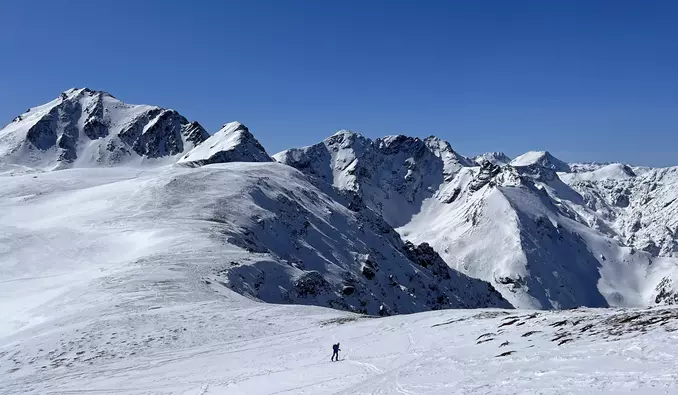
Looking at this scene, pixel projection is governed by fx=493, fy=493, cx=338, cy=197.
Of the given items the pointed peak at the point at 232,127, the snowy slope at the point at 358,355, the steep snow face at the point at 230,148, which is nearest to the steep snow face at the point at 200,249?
the snowy slope at the point at 358,355

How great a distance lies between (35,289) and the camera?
143ft

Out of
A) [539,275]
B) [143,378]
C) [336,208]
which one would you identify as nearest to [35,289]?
[143,378]

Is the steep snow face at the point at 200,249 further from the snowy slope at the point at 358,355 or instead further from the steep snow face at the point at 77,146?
the steep snow face at the point at 77,146

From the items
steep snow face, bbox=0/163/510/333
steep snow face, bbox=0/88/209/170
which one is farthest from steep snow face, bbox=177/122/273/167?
steep snow face, bbox=0/163/510/333

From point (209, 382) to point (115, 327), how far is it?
13047mm

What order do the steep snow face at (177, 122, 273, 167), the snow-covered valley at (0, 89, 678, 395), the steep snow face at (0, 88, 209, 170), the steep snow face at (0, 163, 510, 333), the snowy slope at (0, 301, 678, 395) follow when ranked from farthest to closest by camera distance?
the steep snow face at (0, 88, 209, 170) < the steep snow face at (177, 122, 273, 167) < the steep snow face at (0, 163, 510, 333) < the snow-covered valley at (0, 89, 678, 395) < the snowy slope at (0, 301, 678, 395)

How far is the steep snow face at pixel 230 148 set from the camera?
151 metres

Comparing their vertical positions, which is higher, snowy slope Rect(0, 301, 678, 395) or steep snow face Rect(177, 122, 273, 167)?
steep snow face Rect(177, 122, 273, 167)

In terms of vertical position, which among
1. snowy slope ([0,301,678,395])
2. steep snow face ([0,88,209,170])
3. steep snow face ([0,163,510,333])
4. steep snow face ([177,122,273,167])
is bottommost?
snowy slope ([0,301,678,395])

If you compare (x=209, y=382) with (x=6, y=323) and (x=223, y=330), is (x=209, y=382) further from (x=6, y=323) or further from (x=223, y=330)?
(x=6, y=323)

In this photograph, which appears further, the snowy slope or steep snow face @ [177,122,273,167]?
steep snow face @ [177,122,273,167]

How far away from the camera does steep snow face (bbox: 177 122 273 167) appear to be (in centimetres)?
15100

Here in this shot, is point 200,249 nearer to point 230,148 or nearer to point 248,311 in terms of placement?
point 248,311

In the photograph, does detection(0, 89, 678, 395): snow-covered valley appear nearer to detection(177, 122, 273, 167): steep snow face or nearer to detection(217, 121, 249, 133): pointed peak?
detection(177, 122, 273, 167): steep snow face
